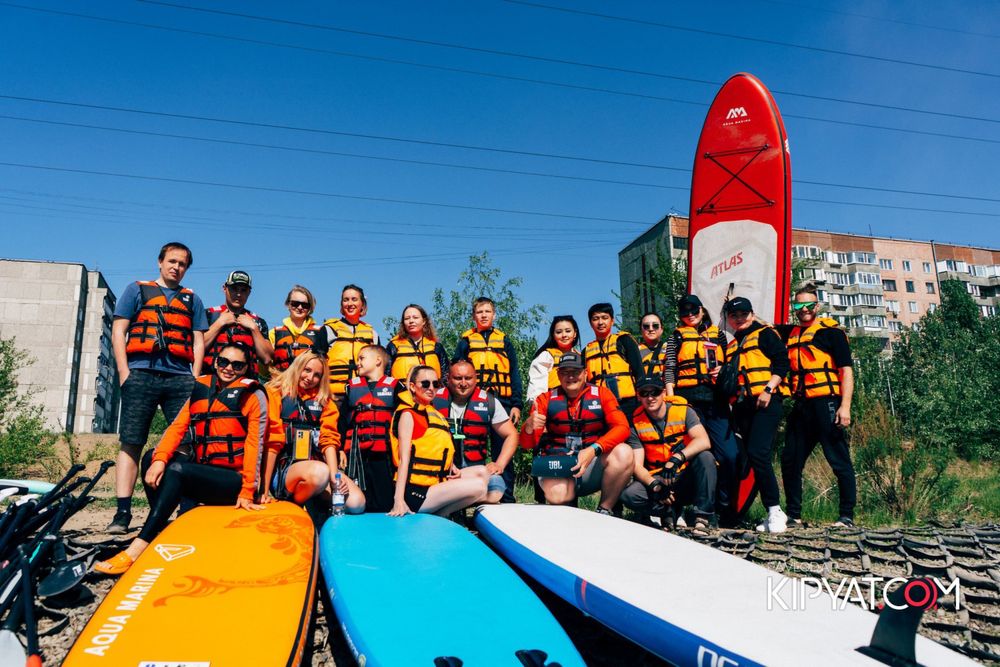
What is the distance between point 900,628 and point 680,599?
0.89 metres

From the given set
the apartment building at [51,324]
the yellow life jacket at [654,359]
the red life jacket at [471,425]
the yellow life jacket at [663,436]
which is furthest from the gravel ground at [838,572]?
the apartment building at [51,324]

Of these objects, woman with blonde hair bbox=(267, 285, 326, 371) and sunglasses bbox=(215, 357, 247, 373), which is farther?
woman with blonde hair bbox=(267, 285, 326, 371)

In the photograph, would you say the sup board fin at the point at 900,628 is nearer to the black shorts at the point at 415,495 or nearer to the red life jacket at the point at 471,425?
the black shorts at the point at 415,495

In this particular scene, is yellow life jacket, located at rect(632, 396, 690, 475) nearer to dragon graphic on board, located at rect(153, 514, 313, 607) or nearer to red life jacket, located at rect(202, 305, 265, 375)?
dragon graphic on board, located at rect(153, 514, 313, 607)

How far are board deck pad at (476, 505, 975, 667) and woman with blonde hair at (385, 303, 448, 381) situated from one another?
182 centimetres

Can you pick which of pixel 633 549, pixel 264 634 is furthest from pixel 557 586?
pixel 264 634

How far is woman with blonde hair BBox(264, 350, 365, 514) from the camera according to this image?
4.73m

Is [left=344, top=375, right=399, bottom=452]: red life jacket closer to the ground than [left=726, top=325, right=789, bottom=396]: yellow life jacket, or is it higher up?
closer to the ground

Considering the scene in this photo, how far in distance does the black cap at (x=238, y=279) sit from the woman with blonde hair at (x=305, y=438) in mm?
1000

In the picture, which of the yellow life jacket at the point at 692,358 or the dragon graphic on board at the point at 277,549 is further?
the yellow life jacket at the point at 692,358

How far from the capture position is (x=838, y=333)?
217 inches

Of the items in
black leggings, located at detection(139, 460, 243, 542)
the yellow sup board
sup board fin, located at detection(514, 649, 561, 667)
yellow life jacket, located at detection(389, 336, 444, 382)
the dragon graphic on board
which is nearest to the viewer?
sup board fin, located at detection(514, 649, 561, 667)

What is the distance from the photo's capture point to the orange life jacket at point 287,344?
232 inches

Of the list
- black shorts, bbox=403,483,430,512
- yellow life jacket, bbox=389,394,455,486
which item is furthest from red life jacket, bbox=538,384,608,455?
black shorts, bbox=403,483,430,512
